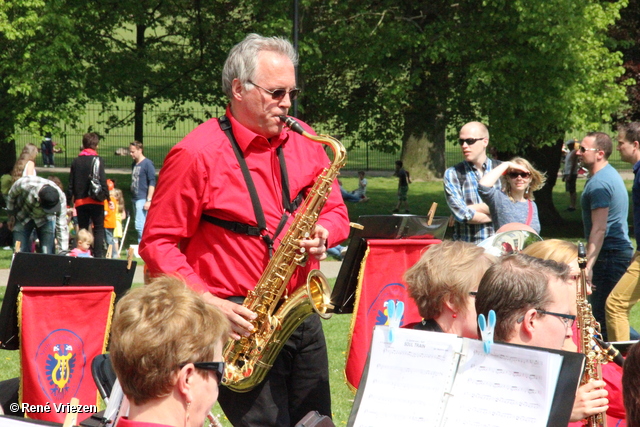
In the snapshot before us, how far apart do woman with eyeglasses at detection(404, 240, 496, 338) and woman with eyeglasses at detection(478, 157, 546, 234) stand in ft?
9.29

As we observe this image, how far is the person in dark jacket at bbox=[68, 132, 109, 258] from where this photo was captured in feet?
39.3

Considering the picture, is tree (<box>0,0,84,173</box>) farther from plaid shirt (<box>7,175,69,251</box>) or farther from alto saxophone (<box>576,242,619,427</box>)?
alto saxophone (<box>576,242,619,427</box>)

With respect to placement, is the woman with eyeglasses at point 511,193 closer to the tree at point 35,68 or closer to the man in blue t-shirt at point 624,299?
the man in blue t-shirt at point 624,299

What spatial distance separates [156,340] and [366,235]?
3.19 metres

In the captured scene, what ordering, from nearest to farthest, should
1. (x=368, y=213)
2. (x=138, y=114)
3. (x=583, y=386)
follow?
(x=583, y=386)
(x=138, y=114)
(x=368, y=213)

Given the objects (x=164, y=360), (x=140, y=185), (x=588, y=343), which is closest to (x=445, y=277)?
(x=588, y=343)

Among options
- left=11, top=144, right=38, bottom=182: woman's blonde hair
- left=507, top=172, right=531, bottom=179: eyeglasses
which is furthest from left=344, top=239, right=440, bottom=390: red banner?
left=11, top=144, right=38, bottom=182: woman's blonde hair

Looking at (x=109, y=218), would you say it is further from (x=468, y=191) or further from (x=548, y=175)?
(x=548, y=175)

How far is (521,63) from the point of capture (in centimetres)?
1429

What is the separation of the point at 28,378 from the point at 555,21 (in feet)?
38.2

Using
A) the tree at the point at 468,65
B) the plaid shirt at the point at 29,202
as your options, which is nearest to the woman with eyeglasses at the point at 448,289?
the plaid shirt at the point at 29,202

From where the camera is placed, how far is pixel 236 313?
3.54 m

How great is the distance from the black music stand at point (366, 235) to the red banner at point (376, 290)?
61 mm

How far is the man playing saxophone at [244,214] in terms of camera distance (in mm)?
3580
